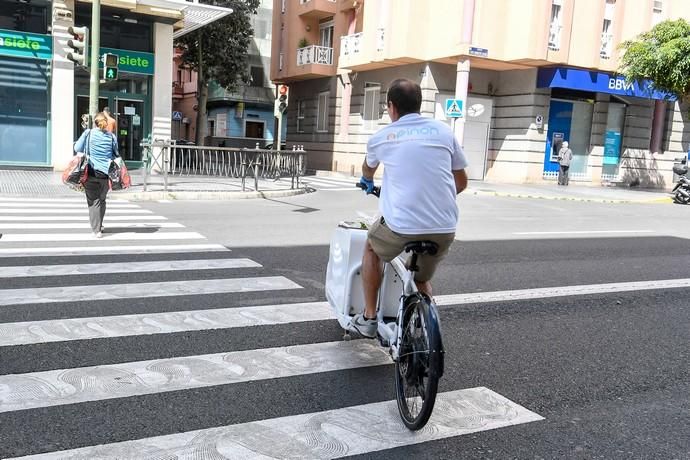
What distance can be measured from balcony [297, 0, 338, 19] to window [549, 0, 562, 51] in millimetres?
10700

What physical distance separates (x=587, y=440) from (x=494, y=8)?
2324 centimetres

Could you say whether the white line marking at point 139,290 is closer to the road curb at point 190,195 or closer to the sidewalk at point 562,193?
the road curb at point 190,195

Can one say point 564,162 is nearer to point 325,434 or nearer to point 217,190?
point 217,190

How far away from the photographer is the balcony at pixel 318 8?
30562mm

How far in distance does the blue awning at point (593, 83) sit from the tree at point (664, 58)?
1434 mm

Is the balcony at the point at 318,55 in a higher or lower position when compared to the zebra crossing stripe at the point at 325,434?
higher

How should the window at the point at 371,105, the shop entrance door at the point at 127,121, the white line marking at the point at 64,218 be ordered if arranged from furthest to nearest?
1. the window at the point at 371,105
2. the shop entrance door at the point at 127,121
3. the white line marking at the point at 64,218

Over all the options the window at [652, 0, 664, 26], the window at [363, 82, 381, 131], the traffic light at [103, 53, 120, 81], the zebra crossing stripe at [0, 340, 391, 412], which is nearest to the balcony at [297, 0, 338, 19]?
the window at [363, 82, 381, 131]

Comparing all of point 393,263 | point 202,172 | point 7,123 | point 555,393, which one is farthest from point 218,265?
point 7,123

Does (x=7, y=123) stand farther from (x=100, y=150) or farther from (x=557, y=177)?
(x=557, y=177)

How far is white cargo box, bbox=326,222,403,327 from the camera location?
4.28 m

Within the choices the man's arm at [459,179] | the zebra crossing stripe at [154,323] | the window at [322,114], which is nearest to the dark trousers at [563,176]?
the window at [322,114]

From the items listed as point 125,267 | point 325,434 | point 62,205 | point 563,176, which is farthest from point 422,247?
point 563,176

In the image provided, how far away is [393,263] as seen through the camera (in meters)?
4.18
